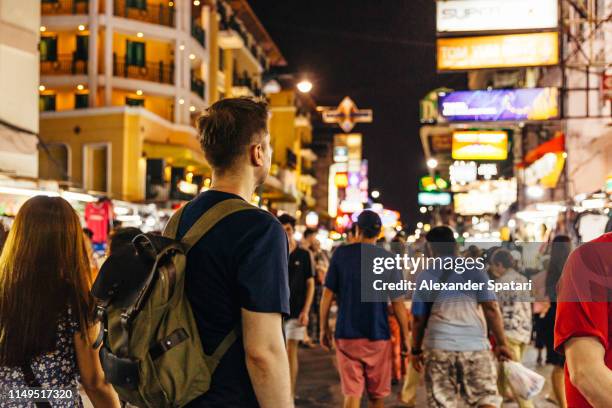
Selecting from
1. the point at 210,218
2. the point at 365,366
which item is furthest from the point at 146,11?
the point at 210,218

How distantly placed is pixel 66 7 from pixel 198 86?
26.2 ft

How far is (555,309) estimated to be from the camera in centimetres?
914

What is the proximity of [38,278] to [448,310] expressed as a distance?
4.23 metres

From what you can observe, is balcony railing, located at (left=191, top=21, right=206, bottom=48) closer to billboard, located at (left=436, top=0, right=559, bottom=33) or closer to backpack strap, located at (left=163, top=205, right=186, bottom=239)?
billboard, located at (left=436, top=0, right=559, bottom=33)

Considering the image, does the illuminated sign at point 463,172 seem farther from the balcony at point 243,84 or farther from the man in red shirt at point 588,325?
the man in red shirt at point 588,325

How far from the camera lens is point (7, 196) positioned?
16.2 metres

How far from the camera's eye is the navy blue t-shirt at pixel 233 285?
2.80m

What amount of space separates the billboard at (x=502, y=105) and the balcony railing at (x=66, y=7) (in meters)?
18.8

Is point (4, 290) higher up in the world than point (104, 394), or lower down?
higher up

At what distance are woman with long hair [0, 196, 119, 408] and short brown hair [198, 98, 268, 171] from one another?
1047 millimetres

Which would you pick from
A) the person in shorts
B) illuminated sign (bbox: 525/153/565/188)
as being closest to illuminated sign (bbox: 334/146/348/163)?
illuminated sign (bbox: 525/153/565/188)

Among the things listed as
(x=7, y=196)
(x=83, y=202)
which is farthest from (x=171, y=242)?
(x=83, y=202)

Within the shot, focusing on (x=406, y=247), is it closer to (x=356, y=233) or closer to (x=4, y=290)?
(x=356, y=233)

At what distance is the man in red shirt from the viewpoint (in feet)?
8.99
